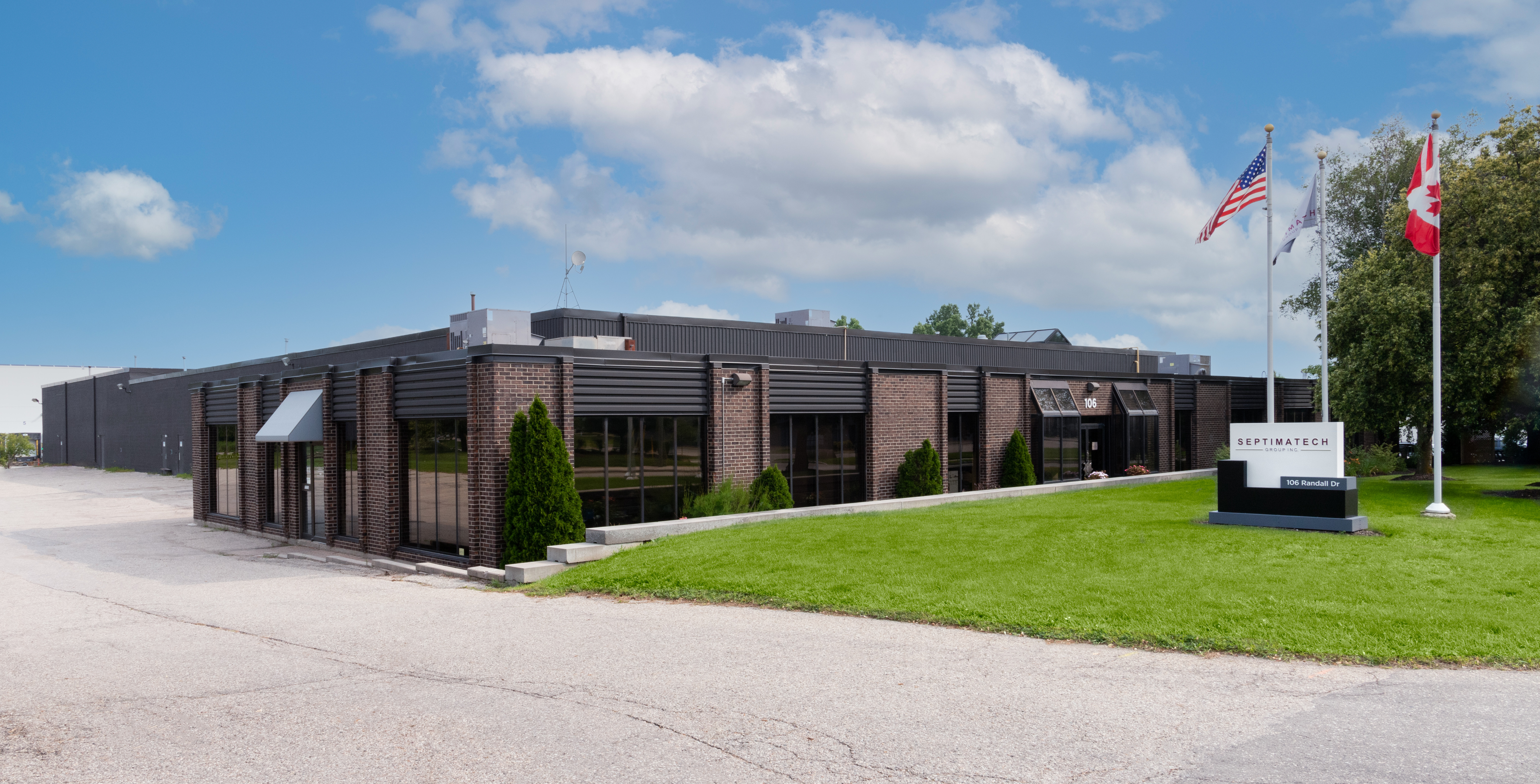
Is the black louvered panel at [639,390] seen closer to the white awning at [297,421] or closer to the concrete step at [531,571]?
the concrete step at [531,571]

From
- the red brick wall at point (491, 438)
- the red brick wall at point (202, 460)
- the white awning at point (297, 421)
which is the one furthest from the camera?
the red brick wall at point (202, 460)

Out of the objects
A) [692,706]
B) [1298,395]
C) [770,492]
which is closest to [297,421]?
[770,492]

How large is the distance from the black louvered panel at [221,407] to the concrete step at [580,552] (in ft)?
47.8

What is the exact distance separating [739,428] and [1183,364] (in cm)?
2608

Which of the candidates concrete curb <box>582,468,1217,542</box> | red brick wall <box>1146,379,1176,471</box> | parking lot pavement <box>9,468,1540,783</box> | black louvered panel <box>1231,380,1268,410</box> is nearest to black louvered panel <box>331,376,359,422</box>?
concrete curb <box>582,468,1217,542</box>

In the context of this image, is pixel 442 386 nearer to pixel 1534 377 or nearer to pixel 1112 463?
pixel 1112 463

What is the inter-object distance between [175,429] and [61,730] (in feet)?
172

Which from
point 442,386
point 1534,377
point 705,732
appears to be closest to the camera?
point 705,732

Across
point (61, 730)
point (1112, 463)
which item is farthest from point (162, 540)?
point (1112, 463)

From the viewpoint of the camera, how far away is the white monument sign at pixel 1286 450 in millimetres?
16594

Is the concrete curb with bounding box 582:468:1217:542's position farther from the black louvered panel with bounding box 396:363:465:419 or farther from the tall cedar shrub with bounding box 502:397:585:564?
the black louvered panel with bounding box 396:363:465:419

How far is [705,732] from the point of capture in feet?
23.3

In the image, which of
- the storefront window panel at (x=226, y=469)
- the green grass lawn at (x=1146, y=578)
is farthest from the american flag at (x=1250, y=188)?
the storefront window panel at (x=226, y=469)

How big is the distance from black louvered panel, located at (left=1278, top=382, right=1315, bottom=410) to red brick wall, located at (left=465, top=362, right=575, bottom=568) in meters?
31.4
